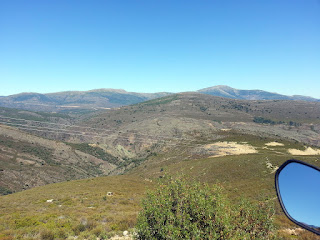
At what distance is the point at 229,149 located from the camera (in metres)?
84.8

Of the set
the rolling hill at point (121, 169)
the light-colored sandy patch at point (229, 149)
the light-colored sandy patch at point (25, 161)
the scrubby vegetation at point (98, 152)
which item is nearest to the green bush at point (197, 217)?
the rolling hill at point (121, 169)

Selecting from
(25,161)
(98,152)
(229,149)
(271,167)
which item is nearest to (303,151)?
(229,149)

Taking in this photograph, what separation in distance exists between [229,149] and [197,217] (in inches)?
3262

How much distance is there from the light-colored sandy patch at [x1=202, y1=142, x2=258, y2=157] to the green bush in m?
74.5

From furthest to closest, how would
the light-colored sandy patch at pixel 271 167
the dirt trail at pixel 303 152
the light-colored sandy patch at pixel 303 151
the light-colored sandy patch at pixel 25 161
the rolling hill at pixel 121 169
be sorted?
the light-colored sandy patch at pixel 25 161
the light-colored sandy patch at pixel 303 151
the dirt trail at pixel 303 152
the light-colored sandy patch at pixel 271 167
the rolling hill at pixel 121 169

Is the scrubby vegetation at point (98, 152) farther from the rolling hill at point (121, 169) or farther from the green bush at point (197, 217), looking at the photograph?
the green bush at point (197, 217)

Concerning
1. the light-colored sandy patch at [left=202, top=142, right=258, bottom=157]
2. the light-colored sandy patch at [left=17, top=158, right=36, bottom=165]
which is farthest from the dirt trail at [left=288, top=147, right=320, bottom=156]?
the light-colored sandy patch at [left=17, top=158, right=36, bottom=165]

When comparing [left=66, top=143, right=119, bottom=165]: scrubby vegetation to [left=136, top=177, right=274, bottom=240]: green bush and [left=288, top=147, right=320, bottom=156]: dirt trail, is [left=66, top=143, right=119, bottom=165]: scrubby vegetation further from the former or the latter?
[left=136, top=177, right=274, bottom=240]: green bush

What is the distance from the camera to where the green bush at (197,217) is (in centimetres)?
701

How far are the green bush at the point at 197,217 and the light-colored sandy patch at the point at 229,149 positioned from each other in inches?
2933

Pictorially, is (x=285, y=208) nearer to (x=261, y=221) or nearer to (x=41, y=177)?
(x=261, y=221)

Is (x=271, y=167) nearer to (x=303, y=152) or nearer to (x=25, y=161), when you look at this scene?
(x=303, y=152)

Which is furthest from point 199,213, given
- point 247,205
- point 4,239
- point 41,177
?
point 41,177

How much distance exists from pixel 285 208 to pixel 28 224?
747 inches
